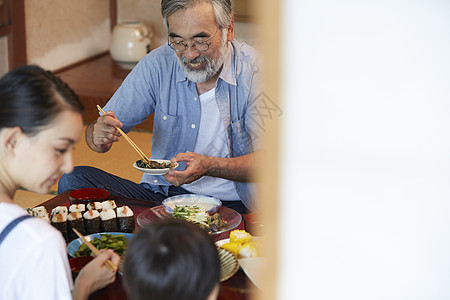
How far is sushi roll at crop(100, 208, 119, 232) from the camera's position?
1.97 m

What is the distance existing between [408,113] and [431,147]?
0.16 ft

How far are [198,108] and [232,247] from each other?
3.31ft

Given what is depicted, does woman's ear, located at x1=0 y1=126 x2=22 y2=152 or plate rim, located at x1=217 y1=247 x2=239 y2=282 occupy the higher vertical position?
woman's ear, located at x1=0 y1=126 x2=22 y2=152

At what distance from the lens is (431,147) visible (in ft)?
2.09

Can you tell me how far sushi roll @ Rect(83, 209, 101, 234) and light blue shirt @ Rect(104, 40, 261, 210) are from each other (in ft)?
2.35

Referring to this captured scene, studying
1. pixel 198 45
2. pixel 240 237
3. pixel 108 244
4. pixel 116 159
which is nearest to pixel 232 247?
pixel 240 237

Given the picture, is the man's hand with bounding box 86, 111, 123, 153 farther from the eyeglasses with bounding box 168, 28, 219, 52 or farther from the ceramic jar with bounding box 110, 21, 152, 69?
the ceramic jar with bounding box 110, 21, 152, 69

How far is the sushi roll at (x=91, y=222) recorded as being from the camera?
1954 mm

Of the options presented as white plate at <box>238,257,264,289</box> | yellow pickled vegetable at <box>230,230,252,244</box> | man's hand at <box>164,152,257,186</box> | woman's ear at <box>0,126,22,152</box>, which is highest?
woman's ear at <box>0,126,22,152</box>

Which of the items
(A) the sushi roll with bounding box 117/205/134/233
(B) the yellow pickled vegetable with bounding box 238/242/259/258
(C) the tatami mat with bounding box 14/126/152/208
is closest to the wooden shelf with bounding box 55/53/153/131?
(C) the tatami mat with bounding box 14/126/152/208

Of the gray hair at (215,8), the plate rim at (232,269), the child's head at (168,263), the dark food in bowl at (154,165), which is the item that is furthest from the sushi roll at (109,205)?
the child's head at (168,263)

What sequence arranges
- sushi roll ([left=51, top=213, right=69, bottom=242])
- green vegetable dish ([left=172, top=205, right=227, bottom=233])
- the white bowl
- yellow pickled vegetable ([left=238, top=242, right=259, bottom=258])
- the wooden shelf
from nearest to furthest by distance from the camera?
yellow pickled vegetable ([left=238, top=242, right=259, bottom=258]), sushi roll ([left=51, top=213, right=69, bottom=242]), green vegetable dish ([left=172, top=205, right=227, bottom=233]), the white bowl, the wooden shelf

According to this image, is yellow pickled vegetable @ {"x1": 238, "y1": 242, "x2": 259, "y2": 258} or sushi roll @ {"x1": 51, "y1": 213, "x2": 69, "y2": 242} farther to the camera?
sushi roll @ {"x1": 51, "y1": 213, "x2": 69, "y2": 242}

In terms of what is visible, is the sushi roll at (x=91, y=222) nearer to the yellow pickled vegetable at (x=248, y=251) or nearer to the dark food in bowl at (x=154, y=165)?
the dark food in bowl at (x=154, y=165)
